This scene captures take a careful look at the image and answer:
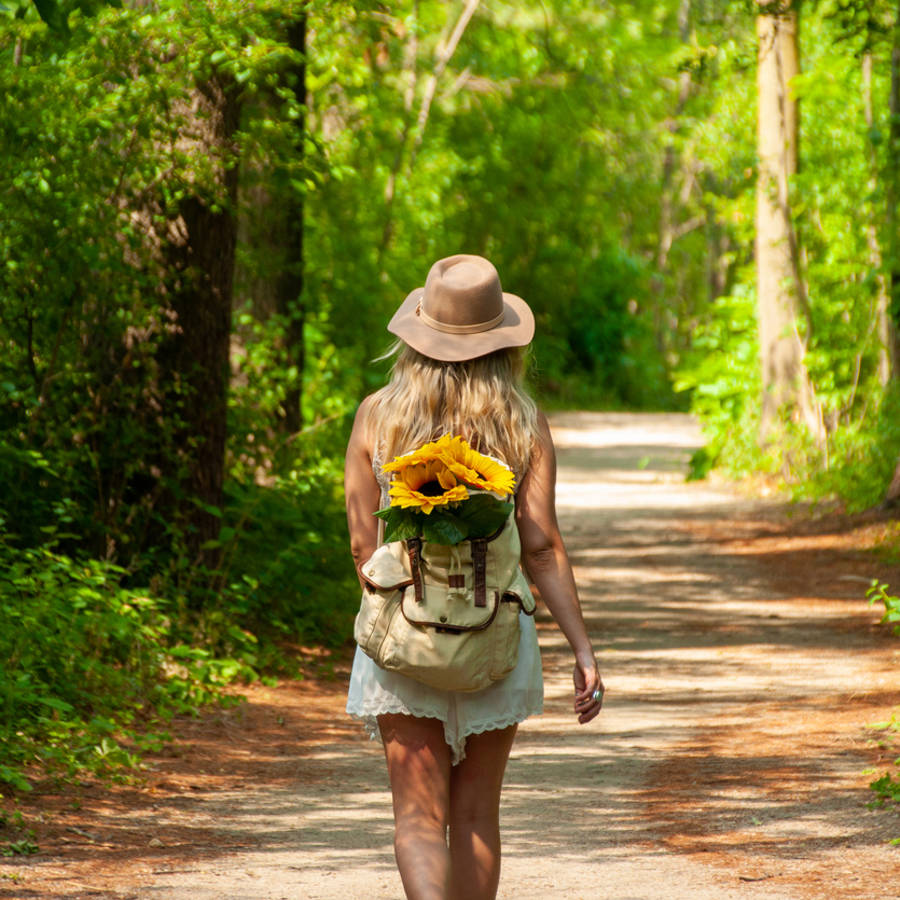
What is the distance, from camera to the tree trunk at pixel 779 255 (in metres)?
18.9

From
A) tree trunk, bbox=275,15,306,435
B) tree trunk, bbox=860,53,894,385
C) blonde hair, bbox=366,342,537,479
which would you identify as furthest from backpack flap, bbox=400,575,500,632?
tree trunk, bbox=860,53,894,385

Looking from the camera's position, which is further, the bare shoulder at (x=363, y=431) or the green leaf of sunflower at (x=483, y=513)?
the bare shoulder at (x=363, y=431)

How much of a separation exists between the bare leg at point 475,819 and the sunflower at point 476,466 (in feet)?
2.14

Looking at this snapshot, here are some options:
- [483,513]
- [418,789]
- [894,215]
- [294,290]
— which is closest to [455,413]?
[483,513]

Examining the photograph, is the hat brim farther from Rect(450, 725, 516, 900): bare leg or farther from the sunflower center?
Rect(450, 725, 516, 900): bare leg

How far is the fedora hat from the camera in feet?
12.2

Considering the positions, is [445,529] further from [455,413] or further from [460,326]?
[460,326]

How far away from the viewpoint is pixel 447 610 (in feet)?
11.9

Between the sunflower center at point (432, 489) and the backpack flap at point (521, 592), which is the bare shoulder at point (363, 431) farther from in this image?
the backpack flap at point (521, 592)

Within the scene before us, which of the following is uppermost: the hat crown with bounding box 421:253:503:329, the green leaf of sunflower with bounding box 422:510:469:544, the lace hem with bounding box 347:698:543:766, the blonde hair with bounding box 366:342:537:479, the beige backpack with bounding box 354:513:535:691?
the hat crown with bounding box 421:253:503:329

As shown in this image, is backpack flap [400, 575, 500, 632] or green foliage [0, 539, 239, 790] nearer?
backpack flap [400, 575, 500, 632]

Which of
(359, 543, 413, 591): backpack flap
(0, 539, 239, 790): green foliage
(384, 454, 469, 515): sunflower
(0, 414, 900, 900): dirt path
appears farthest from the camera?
(0, 539, 239, 790): green foliage

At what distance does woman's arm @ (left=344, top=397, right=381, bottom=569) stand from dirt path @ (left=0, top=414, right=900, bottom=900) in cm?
180

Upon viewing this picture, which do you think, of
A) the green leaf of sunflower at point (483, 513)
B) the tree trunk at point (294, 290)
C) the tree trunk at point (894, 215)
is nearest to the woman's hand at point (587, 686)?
the green leaf of sunflower at point (483, 513)
